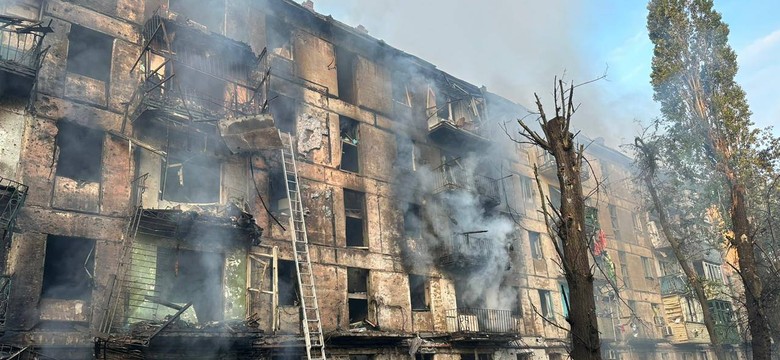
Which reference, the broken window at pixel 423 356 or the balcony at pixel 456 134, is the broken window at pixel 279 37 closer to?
the balcony at pixel 456 134

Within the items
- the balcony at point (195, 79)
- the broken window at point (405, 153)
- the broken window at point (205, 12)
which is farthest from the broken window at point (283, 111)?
the broken window at point (405, 153)

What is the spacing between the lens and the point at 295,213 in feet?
54.9

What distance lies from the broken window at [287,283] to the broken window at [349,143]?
4.63 metres

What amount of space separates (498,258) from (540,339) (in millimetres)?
3824

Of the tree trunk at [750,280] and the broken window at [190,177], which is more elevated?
the broken window at [190,177]

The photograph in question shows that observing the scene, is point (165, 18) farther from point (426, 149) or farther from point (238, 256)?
point (426, 149)

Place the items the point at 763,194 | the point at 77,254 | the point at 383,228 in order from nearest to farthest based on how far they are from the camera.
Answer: the point at 77,254, the point at 383,228, the point at 763,194

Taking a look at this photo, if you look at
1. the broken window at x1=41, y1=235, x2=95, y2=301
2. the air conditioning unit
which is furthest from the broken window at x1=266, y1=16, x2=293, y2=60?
the air conditioning unit

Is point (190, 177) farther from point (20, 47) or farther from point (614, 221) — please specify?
point (614, 221)

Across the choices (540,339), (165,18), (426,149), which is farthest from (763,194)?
(165,18)

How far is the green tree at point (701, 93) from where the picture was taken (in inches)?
610

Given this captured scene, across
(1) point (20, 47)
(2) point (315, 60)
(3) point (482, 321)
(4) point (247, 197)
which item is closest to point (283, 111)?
(2) point (315, 60)

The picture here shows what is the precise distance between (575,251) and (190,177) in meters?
11.9

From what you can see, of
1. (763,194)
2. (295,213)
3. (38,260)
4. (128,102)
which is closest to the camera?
(38,260)
